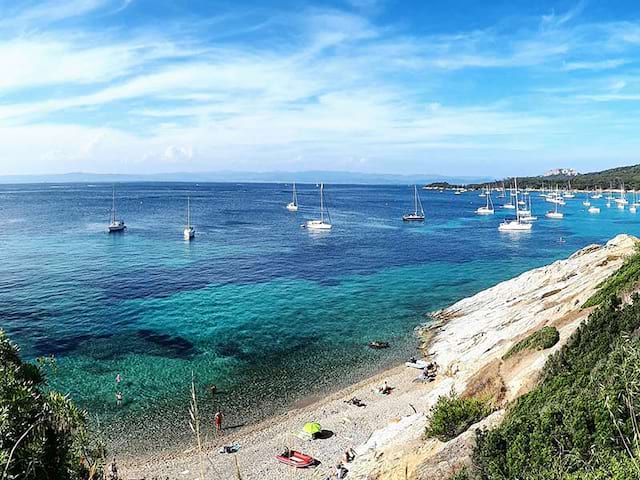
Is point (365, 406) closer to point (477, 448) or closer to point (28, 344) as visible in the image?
point (477, 448)

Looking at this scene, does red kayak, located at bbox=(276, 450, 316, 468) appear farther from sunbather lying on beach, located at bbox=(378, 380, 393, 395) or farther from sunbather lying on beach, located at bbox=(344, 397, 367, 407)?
sunbather lying on beach, located at bbox=(378, 380, 393, 395)

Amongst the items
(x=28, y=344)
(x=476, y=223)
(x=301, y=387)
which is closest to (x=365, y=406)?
(x=301, y=387)

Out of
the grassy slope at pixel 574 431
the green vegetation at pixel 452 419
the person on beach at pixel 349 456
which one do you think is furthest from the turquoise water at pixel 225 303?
the grassy slope at pixel 574 431

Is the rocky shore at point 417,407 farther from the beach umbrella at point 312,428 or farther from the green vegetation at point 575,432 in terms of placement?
the green vegetation at point 575,432

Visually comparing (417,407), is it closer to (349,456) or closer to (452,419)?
(349,456)

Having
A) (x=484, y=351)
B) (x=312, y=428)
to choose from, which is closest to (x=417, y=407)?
(x=484, y=351)

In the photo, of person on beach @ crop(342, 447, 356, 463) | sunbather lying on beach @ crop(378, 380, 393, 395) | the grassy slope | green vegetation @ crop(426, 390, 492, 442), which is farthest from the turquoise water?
the grassy slope
